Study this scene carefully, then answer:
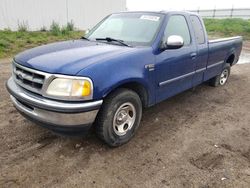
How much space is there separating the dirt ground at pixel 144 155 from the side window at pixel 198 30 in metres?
1.42

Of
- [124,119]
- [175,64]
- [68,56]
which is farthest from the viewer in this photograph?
[175,64]

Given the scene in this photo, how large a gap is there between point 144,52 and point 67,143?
1658 mm

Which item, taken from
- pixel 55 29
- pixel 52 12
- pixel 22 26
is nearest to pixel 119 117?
pixel 55 29

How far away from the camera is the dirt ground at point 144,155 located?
287 centimetres

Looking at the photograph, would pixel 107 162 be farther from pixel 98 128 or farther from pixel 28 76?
pixel 28 76

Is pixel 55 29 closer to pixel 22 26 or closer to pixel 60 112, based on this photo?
pixel 22 26

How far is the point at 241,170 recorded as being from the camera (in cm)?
312

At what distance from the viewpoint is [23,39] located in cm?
1102

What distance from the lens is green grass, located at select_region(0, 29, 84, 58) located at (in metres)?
9.58

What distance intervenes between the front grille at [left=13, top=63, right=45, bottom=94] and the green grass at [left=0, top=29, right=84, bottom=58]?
630cm

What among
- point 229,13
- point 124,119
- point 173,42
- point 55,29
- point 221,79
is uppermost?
point 229,13

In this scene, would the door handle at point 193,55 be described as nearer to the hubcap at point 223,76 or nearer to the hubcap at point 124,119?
the hubcap at point 124,119

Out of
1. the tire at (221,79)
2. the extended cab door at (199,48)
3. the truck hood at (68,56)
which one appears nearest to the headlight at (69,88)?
the truck hood at (68,56)

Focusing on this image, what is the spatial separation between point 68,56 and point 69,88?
1.87 feet
